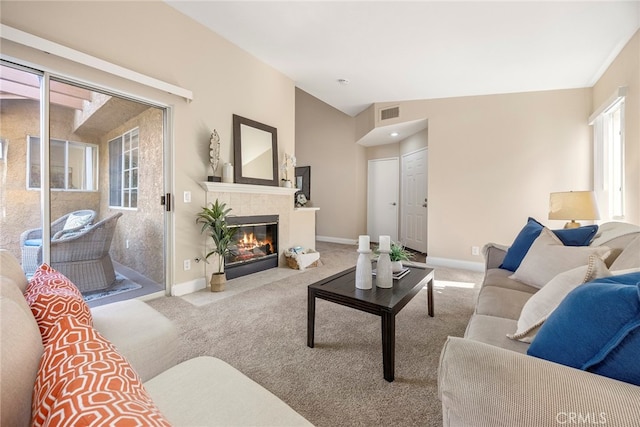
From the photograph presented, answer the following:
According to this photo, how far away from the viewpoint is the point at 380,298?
5.34 feet

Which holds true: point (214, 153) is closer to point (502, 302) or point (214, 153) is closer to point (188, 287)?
point (188, 287)

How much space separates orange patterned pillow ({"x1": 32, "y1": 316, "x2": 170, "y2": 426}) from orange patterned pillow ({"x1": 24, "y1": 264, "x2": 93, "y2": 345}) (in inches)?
6.7

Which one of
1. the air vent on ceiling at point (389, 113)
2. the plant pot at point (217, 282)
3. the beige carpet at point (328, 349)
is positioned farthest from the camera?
the air vent on ceiling at point (389, 113)

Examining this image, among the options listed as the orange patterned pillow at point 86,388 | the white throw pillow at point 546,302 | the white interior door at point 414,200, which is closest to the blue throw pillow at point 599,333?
the white throw pillow at point 546,302

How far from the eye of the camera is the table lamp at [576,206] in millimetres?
2619

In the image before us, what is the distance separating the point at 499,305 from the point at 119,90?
333cm

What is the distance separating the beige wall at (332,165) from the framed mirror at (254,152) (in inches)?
104

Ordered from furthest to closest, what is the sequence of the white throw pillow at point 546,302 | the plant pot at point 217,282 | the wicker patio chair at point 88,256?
the plant pot at point 217,282
the wicker patio chair at point 88,256
the white throw pillow at point 546,302

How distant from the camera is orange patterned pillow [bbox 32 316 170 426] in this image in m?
0.40

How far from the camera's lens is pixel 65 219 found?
222 cm

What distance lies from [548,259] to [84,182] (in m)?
3.56

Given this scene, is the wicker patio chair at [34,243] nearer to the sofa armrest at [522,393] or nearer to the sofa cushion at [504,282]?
the sofa armrest at [522,393]

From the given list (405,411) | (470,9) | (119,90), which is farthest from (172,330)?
(470,9)

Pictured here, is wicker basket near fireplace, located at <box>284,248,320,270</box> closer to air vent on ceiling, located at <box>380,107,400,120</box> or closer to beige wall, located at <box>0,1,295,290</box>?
beige wall, located at <box>0,1,295,290</box>
